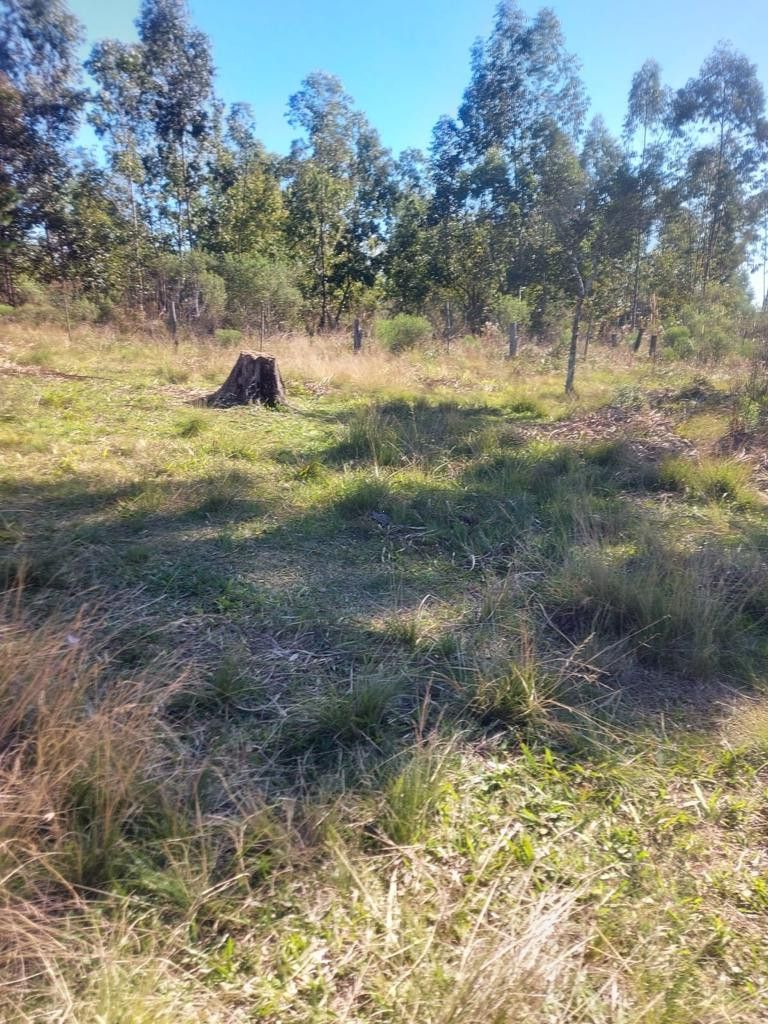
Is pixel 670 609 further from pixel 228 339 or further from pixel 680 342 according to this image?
pixel 680 342

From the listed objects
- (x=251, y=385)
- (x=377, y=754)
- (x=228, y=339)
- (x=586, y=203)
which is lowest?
(x=377, y=754)

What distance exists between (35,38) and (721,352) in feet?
62.3

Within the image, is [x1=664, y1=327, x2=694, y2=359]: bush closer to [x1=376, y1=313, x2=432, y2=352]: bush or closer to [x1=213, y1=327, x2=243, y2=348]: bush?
[x1=376, y1=313, x2=432, y2=352]: bush

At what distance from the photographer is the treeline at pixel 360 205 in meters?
10.9

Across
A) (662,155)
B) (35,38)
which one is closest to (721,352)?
(662,155)

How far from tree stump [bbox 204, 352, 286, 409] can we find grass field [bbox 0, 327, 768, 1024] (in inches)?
141

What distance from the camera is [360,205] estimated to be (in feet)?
82.4

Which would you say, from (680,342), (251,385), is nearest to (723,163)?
(680,342)

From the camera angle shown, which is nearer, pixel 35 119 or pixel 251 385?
pixel 251 385

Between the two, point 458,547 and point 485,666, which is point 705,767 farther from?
point 458,547

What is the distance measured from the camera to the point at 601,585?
345 centimetres

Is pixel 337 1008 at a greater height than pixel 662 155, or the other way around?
pixel 662 155

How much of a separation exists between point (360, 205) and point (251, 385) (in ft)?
62.5

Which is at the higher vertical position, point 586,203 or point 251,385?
point 586,203
